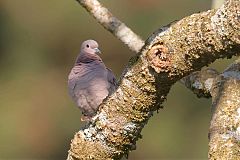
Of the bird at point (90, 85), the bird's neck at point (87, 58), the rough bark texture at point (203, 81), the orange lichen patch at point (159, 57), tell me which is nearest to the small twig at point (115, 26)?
the rough bark texture at point (203, 81)

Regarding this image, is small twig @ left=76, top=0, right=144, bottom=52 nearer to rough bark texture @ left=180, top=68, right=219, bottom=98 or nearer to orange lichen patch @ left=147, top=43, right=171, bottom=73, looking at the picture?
rough bark texture @ left=180, top=68, right=219, bottom=98

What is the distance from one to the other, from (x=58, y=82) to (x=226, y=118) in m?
5.89

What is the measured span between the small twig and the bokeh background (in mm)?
4439

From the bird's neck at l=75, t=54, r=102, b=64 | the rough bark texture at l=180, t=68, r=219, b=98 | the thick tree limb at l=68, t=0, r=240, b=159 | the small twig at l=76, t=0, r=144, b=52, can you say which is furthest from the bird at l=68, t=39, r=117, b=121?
the thick tree limb at l=68, t=0, r=240, b=159

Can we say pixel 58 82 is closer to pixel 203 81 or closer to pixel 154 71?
pixel 203 81

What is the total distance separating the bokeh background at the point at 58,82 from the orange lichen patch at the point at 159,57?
17.0ft

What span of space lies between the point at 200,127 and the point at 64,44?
1438 mm

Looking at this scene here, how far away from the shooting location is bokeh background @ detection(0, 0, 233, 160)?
713 cm

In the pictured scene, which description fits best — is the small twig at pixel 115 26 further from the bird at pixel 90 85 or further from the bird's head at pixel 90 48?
the bird's head at pixel 90 48

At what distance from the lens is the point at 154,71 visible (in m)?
1.70

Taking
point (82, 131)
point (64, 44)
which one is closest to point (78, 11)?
point (64, 44)

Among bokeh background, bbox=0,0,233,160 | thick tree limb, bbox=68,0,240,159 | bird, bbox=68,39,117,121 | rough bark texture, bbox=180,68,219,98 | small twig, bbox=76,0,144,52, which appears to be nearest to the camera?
thick tree limb, bbox=68,0,240,159

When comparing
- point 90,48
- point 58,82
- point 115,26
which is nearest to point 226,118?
point 115,26

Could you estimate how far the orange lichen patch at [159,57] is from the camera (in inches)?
65.2
